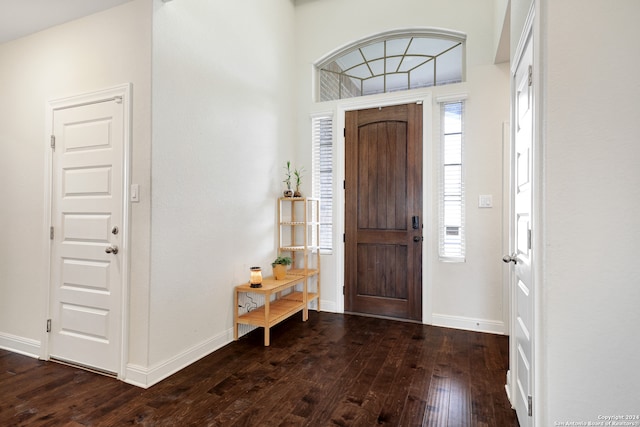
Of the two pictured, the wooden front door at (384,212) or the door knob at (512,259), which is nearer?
the door knob at (512,259)

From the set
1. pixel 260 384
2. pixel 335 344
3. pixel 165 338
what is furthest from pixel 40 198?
pixel 335 344

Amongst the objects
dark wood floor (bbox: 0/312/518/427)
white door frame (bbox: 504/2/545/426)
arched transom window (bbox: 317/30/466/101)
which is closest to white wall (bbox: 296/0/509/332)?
arched transom window (bbox: 317/30/466/101)

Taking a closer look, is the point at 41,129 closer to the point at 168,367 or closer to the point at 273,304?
the point at 168,367

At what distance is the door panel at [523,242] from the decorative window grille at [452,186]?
4.61 feet

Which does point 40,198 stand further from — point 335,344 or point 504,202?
point 504,202

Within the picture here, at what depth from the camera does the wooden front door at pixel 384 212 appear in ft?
11.8

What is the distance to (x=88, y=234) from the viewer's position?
8.25 ft

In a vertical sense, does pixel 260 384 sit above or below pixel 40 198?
below

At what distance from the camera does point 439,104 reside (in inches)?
139

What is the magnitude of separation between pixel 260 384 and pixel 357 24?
3.80 m

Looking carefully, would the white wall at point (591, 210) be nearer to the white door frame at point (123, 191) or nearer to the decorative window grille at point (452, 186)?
the decorative window grille at point (452, 186)

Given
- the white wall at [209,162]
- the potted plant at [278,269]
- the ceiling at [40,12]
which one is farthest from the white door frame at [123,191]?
the potted plant at [278,269]

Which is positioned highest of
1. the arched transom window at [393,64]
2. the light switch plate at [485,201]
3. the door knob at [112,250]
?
the arched transom window at [393,64]

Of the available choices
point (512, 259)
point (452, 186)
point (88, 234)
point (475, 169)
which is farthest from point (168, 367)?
point (475, 169)
